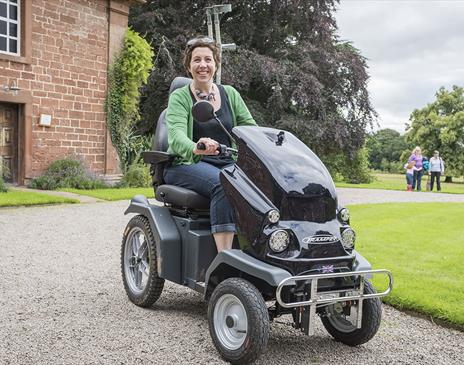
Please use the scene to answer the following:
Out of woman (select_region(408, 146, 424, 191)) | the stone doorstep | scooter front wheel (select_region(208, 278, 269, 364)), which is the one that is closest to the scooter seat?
scooter front wheel (select_region(208, 278, 269, 364))

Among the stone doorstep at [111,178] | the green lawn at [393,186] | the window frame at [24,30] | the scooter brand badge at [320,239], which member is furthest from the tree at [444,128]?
the scooter brand badge at [320,239]

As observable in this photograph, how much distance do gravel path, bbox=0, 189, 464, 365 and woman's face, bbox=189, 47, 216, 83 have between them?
1700 mm

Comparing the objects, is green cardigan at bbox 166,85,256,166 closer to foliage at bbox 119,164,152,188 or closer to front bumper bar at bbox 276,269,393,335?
front bumper bar at bbox 276,269,393,335

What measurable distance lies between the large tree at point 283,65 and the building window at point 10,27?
23.3 feet

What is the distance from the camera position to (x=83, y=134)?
1535cm

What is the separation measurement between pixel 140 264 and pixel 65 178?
33.9ft

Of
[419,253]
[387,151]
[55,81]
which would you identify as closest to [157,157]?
[419,253]

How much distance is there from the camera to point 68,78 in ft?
48.8

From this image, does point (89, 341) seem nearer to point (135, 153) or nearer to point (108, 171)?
point (108, 171)

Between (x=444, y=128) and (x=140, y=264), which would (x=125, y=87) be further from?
(x=444, y=128)

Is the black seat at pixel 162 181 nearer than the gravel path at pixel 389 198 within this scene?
Yes

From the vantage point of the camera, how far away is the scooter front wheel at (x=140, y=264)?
4.19m

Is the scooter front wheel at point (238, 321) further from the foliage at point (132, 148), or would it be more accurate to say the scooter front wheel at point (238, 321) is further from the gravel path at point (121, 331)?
the foliage at point (132, 148)

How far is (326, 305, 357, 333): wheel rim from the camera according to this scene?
351 centimetres
